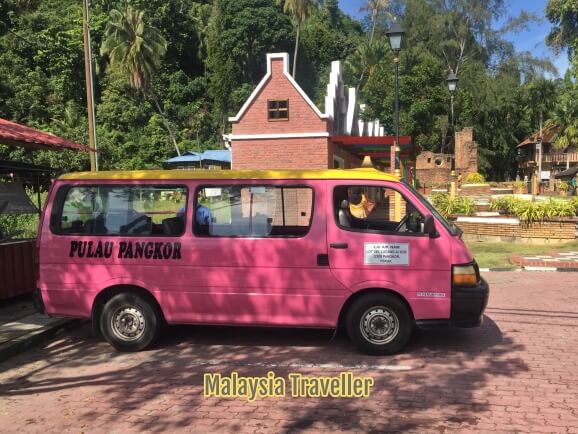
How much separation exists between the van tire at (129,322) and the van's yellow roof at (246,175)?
134cm

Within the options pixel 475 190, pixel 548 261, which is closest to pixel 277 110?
pixel 548 261

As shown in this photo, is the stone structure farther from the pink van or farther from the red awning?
the pink van

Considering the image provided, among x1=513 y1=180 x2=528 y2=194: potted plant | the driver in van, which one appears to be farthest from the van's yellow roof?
x1=513 y1=180 x2=528 y2=194: potted plant

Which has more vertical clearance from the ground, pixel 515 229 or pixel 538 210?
pixel 538 210

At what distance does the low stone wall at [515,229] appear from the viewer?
14.7 meters

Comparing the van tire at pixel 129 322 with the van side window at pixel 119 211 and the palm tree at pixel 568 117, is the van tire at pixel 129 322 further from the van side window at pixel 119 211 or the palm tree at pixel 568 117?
the palm tree at pixel 568 117

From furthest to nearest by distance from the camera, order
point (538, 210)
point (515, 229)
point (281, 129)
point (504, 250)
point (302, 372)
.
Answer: point (281, 129), point (515, 229), point (538, 210), point (504, 250), point (302, 372)

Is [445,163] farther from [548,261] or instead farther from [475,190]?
[548,261]

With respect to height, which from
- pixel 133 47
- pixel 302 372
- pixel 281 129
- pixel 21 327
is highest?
pixel 133 47

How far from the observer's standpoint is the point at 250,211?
18.7 ft

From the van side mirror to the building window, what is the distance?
17.4 m

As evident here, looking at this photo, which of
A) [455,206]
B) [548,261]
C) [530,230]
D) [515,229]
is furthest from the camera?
[455,206]

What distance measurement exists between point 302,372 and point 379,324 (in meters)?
1.00

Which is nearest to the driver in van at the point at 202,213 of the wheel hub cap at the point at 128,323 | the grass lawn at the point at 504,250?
the wheel hub cap at the point at 128,323
